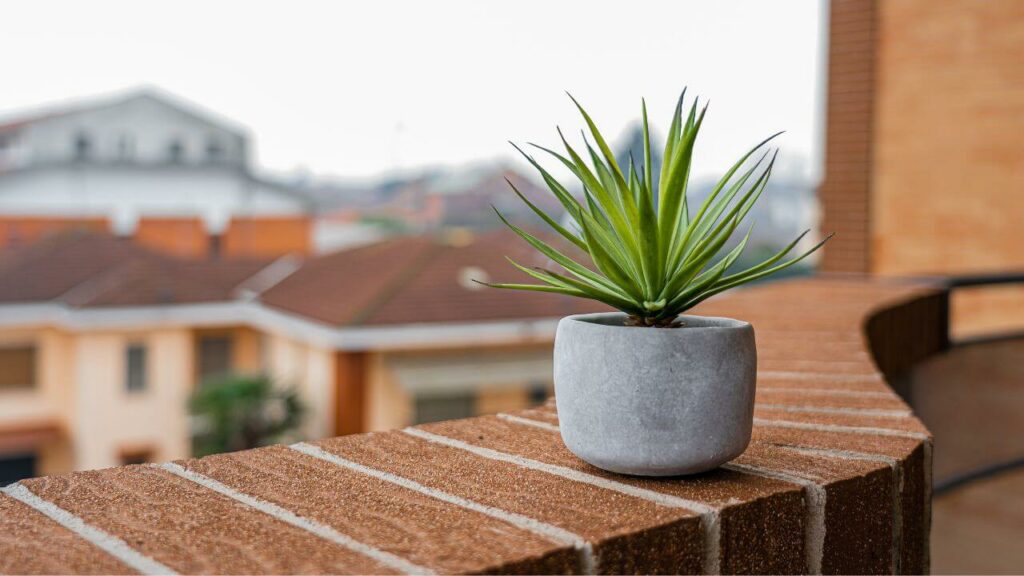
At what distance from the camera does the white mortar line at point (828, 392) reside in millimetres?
1419

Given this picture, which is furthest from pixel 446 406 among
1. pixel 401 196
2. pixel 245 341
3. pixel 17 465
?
pixel 401 196

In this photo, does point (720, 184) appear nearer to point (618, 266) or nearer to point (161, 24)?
point (618, 266)

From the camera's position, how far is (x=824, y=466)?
101 centimetres

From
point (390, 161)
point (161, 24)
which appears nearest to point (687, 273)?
point (390, 161)

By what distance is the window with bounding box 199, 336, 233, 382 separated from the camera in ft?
68.3

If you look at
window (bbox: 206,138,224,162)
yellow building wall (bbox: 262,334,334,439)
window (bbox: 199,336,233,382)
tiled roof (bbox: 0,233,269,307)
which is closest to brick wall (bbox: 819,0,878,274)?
yellow building wall (bbox: 262,334,334,439)

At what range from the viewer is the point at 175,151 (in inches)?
1137

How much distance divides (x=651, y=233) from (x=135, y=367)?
68.0 ft

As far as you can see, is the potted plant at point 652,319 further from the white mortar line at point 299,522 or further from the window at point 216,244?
the window at point 216,244

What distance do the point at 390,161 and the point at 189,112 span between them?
14.5m

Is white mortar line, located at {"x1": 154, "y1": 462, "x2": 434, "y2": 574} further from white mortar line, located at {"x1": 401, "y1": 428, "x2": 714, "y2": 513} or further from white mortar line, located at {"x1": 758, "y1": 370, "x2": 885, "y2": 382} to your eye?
white mortar line, located at {"x1": 758, "y1": 370, "x2": 885, "y2": 382}

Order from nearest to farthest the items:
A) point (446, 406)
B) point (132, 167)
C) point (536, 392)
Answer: point (446, 406) → point (536, 392) → point (132, 167)

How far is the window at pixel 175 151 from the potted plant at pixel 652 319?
1154 inches

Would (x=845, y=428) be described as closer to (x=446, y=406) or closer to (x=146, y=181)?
(x=446, y=406)
